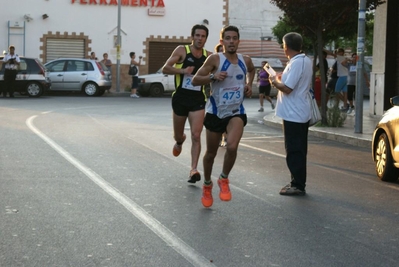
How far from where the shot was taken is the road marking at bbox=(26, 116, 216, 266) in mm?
6616

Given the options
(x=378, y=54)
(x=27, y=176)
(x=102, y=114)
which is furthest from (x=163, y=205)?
(x=378, y=54)

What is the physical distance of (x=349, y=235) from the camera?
301 inches

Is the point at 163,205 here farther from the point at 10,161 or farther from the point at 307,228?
the point at 10,161

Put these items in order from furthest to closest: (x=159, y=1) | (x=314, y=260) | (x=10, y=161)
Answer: (x=159, y=1)
(x=10, y=161)
(x=314, y=260)

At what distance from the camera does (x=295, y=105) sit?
10016 mm

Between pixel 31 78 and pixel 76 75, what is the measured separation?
2.88 m

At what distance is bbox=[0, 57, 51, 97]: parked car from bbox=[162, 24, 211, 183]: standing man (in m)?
23.5

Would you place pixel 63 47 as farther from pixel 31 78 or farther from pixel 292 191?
pixel 292 191

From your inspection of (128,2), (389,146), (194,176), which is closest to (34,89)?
(128,2)

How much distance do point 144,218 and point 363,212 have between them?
2.15 m

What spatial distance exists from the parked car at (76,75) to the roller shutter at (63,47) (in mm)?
8214

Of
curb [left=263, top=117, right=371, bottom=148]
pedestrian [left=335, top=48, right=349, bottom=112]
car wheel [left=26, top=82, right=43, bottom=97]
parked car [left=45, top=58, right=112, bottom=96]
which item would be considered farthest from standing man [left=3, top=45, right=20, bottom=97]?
curb [left=263, top=117, right=371, bottom=148]

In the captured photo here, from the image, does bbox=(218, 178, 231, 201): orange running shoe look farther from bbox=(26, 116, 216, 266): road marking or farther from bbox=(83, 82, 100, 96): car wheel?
bbox=(83, 82, 100, 96): car wheel

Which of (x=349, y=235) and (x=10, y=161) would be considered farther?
(x=10, y=161)
